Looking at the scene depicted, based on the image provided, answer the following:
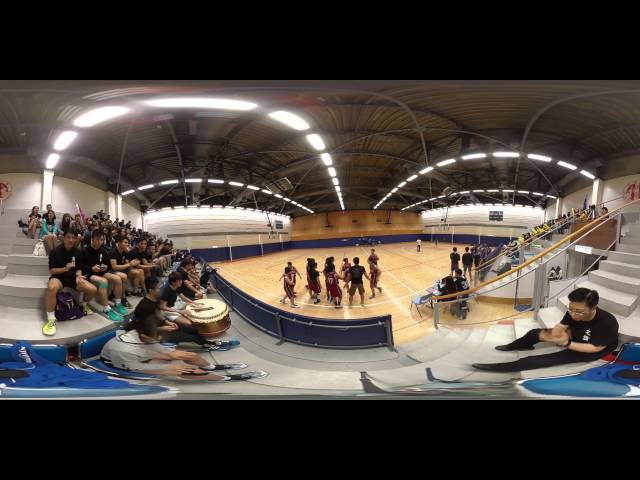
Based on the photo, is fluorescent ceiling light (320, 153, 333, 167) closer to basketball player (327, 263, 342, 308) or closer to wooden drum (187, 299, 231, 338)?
basketball player (327, 263, 342, 308)

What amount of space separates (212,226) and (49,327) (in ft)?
3.05

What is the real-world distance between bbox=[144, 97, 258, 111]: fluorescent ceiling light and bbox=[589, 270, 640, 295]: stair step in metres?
2.07

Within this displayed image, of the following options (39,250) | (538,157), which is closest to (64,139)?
(39,250)

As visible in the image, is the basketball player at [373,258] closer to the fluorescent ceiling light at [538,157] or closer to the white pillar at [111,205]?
the fluorescent ceiling light at [538,157]

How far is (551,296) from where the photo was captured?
1.19 metres

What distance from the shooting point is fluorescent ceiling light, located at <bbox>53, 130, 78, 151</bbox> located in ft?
3.70

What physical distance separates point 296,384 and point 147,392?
82cm

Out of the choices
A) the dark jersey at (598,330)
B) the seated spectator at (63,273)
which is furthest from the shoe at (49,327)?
the dark jersey at (598,330)

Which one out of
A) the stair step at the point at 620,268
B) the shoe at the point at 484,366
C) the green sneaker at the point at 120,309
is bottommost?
the shoe at the point at 484,366

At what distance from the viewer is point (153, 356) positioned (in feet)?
3.67

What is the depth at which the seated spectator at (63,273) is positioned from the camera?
1.09m

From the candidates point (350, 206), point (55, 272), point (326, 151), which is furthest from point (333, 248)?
point (55, 272)

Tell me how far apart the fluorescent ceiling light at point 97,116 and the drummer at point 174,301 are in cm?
87

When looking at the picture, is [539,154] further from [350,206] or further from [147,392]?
[147,392]
